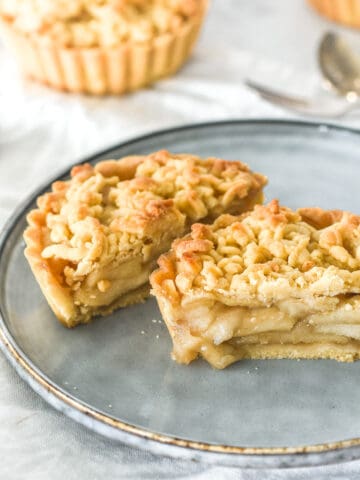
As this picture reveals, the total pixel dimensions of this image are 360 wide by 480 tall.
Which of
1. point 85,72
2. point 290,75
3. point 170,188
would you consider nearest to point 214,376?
→ point 170,188

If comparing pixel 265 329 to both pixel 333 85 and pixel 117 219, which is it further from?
pixel 333 85

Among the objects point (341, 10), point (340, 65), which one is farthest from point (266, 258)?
point (341, 10)

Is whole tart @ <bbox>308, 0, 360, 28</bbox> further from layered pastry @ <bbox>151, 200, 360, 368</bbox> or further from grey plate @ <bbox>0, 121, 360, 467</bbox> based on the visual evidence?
grey plate @ <bbox>0, 121, 360, 467</bbox>

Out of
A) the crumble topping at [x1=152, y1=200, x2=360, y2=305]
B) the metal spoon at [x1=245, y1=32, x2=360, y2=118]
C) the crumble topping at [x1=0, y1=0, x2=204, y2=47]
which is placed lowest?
the metal spoon at [x1=245, y1=32, x2=360, y2=118]

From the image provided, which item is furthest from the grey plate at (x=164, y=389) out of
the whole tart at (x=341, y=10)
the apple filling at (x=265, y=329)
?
the whole tart at (x=341, y=10)

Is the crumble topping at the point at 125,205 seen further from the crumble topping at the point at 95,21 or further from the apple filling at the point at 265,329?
the crumble topping at the point at 95,21

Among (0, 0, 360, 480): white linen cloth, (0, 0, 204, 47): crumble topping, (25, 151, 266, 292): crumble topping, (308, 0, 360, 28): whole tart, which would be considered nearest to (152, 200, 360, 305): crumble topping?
(25, 151, 266, 292): crumble topping

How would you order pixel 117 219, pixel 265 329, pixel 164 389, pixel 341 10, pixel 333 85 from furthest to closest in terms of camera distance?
pixel 341 10, pixel 333 85, pixel 117 219, pixel 265 329, pixel 164 389

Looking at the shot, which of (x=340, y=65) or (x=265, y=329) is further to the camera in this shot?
(x=340, y=65)
